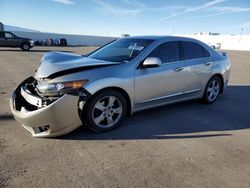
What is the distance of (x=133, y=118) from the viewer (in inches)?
199

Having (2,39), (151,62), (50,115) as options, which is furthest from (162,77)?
(2,39)

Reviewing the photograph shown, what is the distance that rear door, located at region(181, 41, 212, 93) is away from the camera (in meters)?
5.51

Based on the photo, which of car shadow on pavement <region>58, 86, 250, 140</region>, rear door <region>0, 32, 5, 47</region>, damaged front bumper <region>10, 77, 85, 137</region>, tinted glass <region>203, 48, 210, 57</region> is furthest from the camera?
rear door <region>0, 32, 5, 47</region>

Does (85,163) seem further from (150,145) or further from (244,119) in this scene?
(244,119)

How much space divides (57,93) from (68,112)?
31 centimetres

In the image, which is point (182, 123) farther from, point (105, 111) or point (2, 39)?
point (2, 39)

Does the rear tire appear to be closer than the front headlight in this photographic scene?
No

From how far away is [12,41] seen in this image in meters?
23.8

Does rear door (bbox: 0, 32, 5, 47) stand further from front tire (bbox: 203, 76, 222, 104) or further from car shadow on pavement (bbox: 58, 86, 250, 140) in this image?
front tire (bbox: 203, 76, 222, 104)

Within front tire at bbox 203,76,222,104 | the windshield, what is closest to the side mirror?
the windshield

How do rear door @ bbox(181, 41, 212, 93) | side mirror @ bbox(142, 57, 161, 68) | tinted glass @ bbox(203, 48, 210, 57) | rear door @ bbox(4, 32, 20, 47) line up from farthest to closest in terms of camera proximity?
1. rear door @ bbox(4, 32, 20, 47)
2. tinted glass @ bbox(203, 48, 210, 57)
3. rear door @ bbox(181, 41, 212, 93)
4. side mirror @ bbox(142, 57, 161, 68)

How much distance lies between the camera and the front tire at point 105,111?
4066 mm

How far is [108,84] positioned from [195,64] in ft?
7.80

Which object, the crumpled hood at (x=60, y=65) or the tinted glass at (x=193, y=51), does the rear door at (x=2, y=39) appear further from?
the tinted glass at (x=193, y=51)
